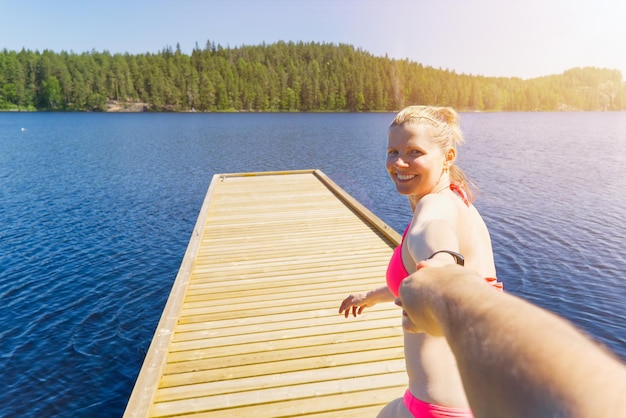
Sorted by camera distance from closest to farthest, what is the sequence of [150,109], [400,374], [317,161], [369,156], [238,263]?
[400,374], [238,263], [317,161], [369,156], [150,109]

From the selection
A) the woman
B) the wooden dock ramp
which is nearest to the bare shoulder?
the woman

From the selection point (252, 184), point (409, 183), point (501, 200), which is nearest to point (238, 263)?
point (409, 183)

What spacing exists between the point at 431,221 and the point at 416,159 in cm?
50

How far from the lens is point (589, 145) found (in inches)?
1841

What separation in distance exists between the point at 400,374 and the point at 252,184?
534 inches

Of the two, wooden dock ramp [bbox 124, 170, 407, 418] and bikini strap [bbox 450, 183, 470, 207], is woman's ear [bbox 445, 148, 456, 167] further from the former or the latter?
wooden dock ramp [bbox 124, 170, 407, 418]

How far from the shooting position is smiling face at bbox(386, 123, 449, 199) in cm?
225

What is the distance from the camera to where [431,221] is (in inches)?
73.6

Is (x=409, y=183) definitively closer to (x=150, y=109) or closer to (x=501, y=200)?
(x=501, y=200)

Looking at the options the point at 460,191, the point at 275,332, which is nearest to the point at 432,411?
the point at 460,191

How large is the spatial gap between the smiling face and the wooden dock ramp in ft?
10.0

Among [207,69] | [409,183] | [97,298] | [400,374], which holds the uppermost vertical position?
[207,69]

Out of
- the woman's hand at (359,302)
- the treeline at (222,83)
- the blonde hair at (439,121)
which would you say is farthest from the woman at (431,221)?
the treeline at (222,83)

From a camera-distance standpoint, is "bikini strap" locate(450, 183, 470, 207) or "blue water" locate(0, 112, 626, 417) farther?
"blue water" locate(0, 112, 626, 417)
